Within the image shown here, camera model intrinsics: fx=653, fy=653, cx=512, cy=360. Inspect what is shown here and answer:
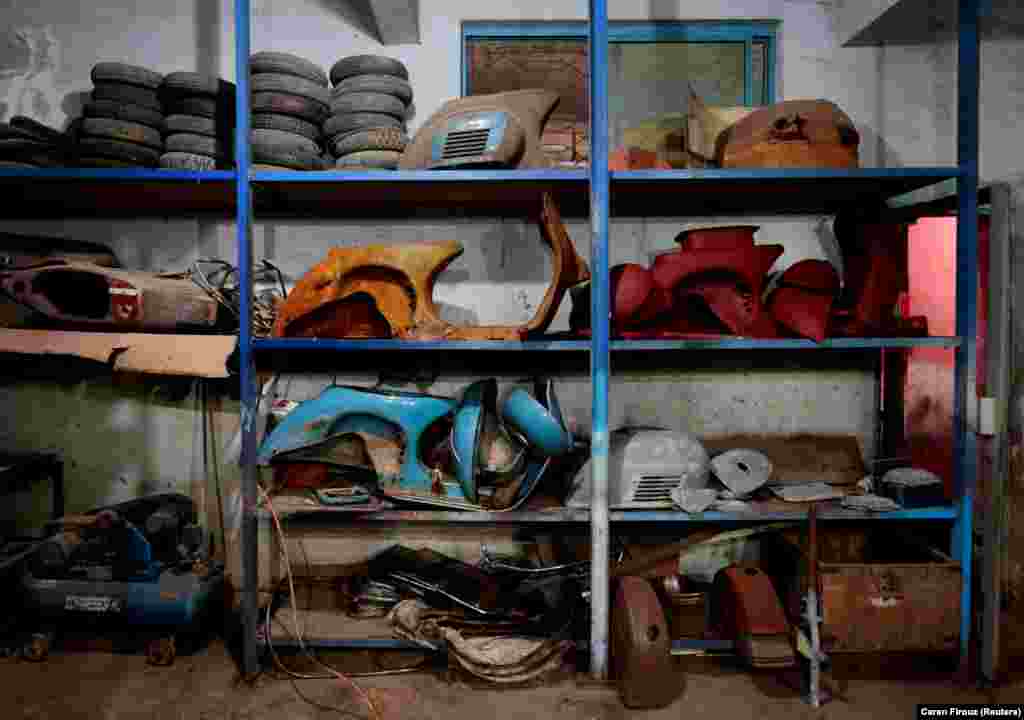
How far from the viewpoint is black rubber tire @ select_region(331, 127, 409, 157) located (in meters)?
2.58

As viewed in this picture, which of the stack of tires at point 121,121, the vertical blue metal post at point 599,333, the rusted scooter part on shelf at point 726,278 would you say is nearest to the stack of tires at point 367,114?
the stack of tires at point 121,121

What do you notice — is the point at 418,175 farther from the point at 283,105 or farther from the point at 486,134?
the point at 283,105

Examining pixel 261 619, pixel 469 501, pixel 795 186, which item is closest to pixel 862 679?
pixel 469 501

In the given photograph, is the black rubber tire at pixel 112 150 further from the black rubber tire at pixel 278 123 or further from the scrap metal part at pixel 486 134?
the scrap metal part at pixel 486 134

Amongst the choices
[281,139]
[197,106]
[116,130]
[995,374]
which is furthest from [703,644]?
[116,130]

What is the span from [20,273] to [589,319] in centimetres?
211

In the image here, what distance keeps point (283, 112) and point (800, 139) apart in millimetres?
1987

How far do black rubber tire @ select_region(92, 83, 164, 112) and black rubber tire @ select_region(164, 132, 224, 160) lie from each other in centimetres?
16

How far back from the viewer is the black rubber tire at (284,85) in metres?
2.57

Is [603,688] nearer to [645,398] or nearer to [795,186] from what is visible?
[645,398]

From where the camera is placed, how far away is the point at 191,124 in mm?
2566

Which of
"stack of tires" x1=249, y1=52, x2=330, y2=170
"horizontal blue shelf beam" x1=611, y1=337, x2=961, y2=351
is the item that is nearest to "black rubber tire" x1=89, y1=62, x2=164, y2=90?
"stack of tires" x1=249, y1=52, x2=330, y2=170

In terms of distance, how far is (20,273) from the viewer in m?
2.40

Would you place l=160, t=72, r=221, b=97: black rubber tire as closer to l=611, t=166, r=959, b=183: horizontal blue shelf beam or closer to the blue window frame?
the blue window frame
